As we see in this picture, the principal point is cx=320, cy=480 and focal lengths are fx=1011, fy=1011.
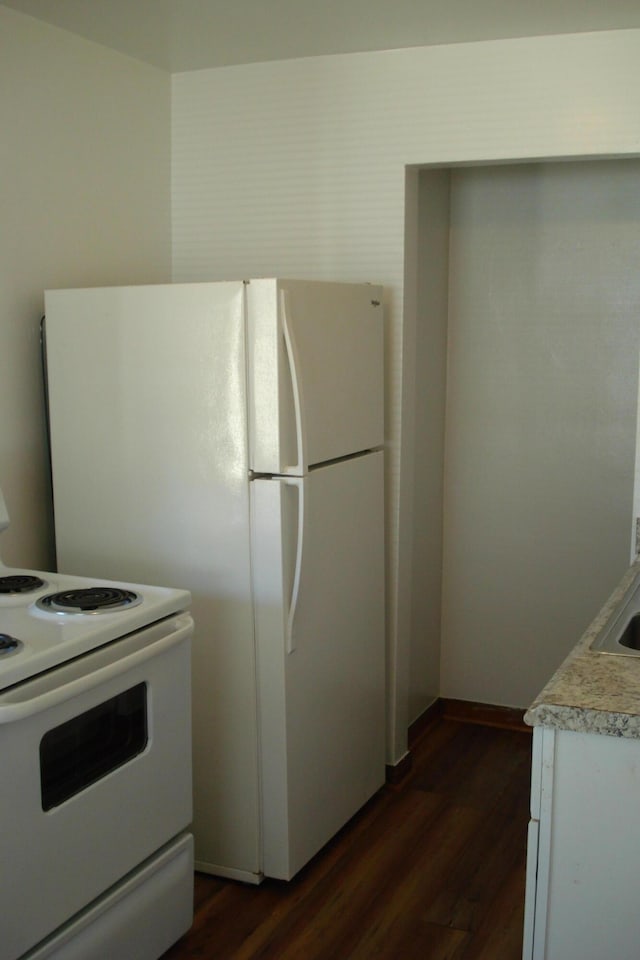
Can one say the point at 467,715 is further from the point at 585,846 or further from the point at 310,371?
the point at 585,846

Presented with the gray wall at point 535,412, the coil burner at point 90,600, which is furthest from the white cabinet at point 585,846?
the gray wall at point 535,412

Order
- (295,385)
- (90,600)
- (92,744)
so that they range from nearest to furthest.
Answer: (92,744), (90,600), (295,385)

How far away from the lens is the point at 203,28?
287 centimetres

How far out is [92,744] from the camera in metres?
2.10

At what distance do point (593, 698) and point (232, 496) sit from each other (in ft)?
3.95

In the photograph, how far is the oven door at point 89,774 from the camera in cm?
187

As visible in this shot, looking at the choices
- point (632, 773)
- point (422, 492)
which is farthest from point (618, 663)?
point (422, 492)

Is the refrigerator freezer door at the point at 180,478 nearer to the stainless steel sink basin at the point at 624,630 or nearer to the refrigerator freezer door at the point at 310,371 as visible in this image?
the refrigerator freezer door at the point at 310,371

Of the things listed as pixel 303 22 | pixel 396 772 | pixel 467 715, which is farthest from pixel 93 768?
pixel 467 715

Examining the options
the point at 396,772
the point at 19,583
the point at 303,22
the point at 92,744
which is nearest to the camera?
the point at 92,744

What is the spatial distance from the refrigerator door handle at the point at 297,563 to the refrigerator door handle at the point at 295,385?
0.03 metres

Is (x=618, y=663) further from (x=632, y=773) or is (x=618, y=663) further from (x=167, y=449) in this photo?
(x=167, y=449)

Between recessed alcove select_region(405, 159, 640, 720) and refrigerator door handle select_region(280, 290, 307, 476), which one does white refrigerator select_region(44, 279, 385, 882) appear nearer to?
refrigerator door handle select_region(280, 290, 307, 476)

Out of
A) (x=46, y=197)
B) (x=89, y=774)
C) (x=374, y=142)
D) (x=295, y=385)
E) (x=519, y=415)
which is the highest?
(x=374, y=142)
